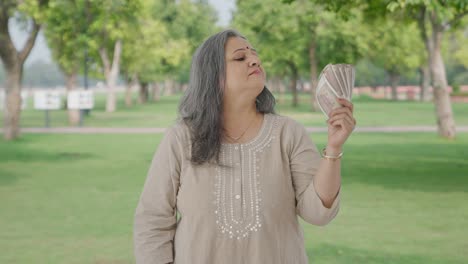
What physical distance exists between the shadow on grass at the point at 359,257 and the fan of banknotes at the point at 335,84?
4.97m

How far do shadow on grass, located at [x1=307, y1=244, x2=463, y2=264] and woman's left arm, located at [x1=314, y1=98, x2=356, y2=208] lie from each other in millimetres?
4729

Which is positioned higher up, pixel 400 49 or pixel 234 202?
pixel 400 49

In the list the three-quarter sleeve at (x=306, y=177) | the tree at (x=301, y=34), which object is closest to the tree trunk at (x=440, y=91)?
the tree at (x=301, y=34)

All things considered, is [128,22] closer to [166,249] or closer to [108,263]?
[108,263]

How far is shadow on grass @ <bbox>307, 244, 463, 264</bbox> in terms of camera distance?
755 centimetres

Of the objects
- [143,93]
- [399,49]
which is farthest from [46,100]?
[399,49]

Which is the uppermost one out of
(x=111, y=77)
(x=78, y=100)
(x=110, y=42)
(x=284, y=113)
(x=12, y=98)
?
(x=110, y=42)

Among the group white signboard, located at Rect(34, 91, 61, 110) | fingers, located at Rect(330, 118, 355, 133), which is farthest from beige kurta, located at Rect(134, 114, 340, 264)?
white signboard, located at Rect(34, 91, 61, 110)

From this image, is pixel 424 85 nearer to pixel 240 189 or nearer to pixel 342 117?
pixel 240 189

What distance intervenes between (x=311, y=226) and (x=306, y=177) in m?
6.68

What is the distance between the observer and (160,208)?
304cm

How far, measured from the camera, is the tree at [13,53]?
23.2 m

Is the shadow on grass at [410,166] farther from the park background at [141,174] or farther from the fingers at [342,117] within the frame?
the fingers at [342,117]

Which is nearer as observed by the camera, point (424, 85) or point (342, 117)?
point (342, 117)
